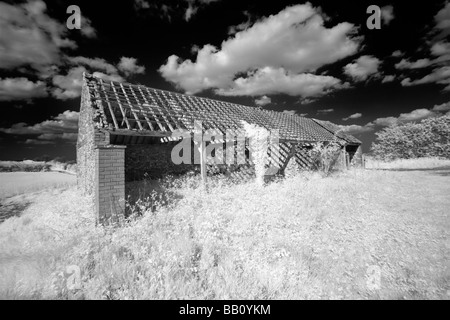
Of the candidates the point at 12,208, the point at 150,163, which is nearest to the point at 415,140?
the point at 150,163

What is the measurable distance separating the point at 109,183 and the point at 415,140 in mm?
39107

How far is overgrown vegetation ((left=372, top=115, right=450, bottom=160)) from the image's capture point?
2672 cm

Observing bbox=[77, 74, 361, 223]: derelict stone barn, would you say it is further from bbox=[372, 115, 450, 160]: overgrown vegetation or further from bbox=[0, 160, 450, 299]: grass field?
bbox=[372, 115, 450, 160]: overgrown vegetation

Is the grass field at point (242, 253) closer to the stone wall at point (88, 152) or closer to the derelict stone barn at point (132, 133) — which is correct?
the derelict stone barn at point (132, 133)

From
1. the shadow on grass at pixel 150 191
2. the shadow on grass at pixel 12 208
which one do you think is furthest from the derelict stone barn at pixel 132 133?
the shadow on grass at pixel 12 208

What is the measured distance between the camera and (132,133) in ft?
21.8

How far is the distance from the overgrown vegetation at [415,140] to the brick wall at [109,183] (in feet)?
123

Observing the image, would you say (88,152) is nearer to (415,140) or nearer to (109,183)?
(109,183)

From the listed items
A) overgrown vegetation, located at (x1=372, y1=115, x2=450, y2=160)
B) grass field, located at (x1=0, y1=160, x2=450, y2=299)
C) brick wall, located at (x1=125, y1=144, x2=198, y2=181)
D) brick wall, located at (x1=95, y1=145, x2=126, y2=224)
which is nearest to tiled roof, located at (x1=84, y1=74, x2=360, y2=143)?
brick wall, located at (x1=95, y1=145, x2=126, y2=224)

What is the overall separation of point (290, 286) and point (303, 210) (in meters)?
3.49

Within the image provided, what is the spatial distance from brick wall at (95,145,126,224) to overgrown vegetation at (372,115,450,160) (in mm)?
37363

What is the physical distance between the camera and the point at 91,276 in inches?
128
